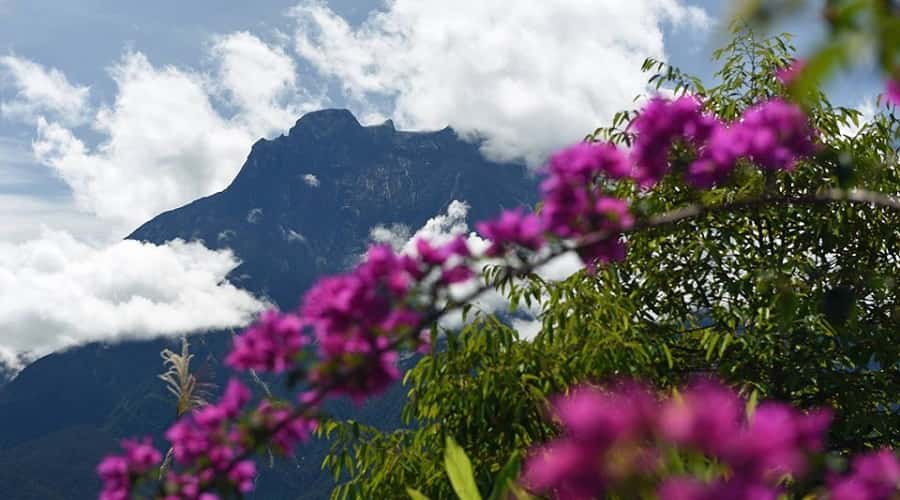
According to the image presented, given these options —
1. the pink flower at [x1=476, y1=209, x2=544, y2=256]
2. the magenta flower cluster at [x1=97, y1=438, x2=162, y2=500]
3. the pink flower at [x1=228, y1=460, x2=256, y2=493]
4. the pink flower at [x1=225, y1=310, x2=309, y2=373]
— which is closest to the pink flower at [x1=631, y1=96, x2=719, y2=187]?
the pink flower at [x1=476, y1=209, x2=544, y2=256]

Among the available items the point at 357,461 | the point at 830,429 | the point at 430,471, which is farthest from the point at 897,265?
the point at 357,461

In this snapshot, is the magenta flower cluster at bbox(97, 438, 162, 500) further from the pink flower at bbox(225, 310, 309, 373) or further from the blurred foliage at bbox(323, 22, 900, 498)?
the blurred foliage at bbox(323, 22, 900, 498)

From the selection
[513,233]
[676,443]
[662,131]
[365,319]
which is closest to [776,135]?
[662,131]

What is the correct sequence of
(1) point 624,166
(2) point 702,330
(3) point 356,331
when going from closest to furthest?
(3) point 356,331, (1) point 624,166, (2) point 702,330

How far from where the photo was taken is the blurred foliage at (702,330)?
600 cm

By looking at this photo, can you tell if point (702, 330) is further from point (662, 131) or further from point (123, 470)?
point (123, 470)

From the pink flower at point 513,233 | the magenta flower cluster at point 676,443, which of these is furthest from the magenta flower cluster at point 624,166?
the magenta flower cluster at point 676,443

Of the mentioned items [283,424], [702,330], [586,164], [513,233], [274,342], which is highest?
[702,330]

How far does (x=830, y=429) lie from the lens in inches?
276

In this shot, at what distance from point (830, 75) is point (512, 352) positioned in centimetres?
522

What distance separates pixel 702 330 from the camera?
301 inches

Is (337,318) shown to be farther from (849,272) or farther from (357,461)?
(849,272)

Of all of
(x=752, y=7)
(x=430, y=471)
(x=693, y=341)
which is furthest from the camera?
(x=693, y=341)

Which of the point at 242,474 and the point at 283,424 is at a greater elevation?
the point at 283,424
